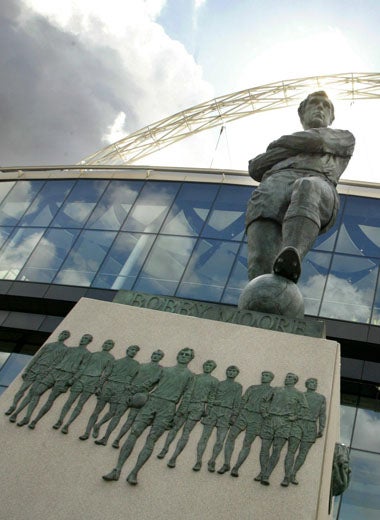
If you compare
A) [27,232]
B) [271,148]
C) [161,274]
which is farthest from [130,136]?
[271,148]

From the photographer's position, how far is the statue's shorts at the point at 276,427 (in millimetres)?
3553

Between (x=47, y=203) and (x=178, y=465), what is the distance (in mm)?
20109

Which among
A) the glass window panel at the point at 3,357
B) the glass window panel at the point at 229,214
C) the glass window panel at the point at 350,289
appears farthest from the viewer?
the glass window panel at the point at 229,214

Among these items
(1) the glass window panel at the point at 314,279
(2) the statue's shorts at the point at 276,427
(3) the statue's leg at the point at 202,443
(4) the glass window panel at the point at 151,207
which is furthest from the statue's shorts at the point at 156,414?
(4) the glass window panel at the point at 151,207

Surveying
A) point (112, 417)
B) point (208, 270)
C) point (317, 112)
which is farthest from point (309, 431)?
point (208, 270)

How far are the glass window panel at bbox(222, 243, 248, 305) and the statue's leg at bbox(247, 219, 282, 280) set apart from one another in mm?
12370

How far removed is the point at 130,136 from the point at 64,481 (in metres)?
30.1

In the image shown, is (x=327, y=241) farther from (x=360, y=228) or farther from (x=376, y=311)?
(x=376, y=311)

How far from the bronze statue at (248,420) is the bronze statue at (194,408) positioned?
0.22 m

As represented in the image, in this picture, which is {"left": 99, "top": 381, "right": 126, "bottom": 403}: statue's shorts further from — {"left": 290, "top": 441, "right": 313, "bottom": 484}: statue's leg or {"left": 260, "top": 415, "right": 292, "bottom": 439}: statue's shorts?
{"left": 290, "top": 441, "right": 313, "bottom": 484}: statue's leg

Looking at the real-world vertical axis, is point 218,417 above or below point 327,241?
below

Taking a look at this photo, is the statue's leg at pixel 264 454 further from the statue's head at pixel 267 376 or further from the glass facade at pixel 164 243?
the glass facade at pixel 164 243

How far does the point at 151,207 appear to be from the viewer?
21344 millimetres

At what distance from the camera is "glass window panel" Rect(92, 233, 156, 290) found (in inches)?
759
